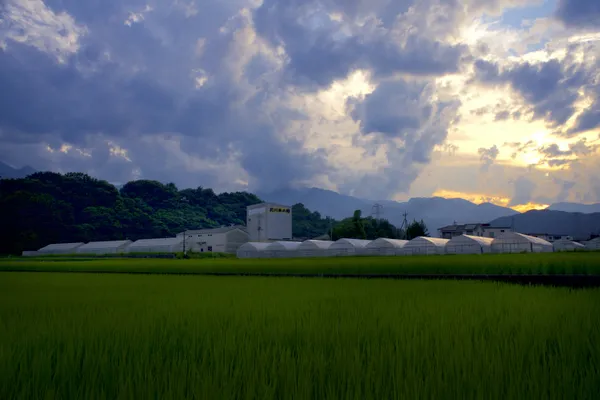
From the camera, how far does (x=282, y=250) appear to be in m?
48.8

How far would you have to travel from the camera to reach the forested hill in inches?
2734

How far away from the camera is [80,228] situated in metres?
76.7

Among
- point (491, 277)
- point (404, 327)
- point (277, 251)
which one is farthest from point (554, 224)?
point (404, 327)

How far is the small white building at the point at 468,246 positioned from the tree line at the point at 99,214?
2329 centimetres

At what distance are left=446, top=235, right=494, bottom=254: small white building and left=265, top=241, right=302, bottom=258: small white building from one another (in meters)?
15.7

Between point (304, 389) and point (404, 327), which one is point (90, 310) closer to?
point (404, 327)

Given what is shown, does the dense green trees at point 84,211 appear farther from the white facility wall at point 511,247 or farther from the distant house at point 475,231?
the white facility wall at point 511,247

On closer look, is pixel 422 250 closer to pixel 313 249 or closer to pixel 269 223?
pixel 313 249

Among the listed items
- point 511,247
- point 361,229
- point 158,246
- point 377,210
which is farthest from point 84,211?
point 511,247

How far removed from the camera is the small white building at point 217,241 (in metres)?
63.2

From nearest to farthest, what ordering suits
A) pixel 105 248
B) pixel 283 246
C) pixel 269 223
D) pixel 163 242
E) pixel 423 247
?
pixel 423 247
pixel 283 246
pixel 105 248
pixel 163 242
pixel 269 223

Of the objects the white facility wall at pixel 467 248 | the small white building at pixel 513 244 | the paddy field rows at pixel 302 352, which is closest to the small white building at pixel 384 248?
the white facility wall at pixel 467 248

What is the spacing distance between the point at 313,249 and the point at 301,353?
4368 centimetres

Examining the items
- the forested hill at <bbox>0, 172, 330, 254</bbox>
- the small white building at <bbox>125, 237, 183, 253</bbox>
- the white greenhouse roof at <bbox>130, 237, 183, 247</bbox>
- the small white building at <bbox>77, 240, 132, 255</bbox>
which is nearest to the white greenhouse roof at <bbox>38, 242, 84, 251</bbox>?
the small white building at <bbox>77, 240, 132, 255</bbox>
